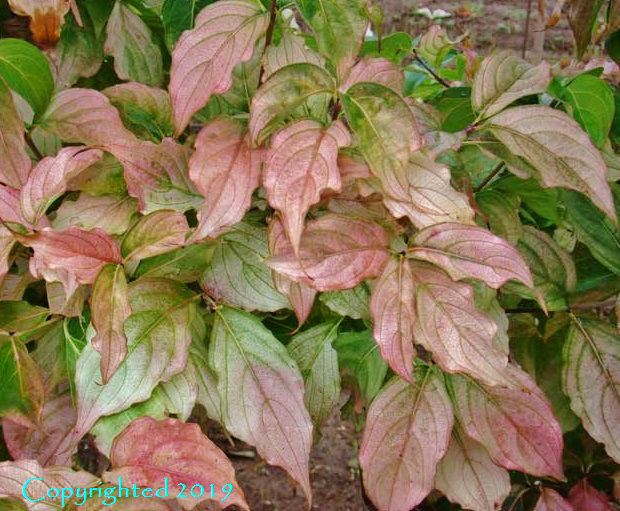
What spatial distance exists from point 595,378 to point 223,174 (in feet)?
1.65

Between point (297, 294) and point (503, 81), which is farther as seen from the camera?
point (503, 81)

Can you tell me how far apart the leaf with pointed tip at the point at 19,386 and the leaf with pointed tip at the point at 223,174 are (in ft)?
0.86

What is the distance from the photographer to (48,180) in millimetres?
742

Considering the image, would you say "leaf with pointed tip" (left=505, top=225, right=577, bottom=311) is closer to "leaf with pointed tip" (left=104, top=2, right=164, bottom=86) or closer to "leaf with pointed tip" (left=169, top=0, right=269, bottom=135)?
"leaf with pointed tip" (left=169, top=0, right=269, bottom=135)

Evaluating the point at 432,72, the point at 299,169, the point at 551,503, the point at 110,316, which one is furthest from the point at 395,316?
the point at 432,72

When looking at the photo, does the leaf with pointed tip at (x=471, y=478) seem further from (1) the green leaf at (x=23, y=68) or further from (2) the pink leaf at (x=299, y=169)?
(1) the green leaf at (x=23, y=68)

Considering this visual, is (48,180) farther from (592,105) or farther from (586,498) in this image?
(586,498)

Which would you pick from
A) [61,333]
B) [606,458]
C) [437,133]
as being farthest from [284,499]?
[437,133]

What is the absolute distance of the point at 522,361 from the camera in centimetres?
101

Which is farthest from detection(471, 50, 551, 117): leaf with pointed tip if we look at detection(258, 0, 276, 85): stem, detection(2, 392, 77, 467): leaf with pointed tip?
detection(2, 392, 77, 467): leaf with pointed tip

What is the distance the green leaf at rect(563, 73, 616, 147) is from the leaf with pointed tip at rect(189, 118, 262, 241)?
0.39 metres

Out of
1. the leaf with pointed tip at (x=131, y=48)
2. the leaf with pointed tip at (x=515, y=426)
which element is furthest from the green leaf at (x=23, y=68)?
the leaf with pointed tip at (x=515, y=426)

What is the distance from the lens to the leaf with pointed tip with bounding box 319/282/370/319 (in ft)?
2.68

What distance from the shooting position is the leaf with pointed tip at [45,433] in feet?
2.73
